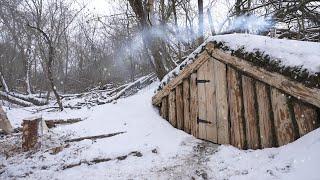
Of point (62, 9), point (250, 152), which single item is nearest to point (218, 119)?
point (250, 152)

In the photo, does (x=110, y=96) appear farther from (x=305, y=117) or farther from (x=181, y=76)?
(x=305, y=117)

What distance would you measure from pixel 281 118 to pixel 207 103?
1449 millimetres

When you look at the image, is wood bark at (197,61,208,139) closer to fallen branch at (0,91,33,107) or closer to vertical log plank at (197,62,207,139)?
vertical log plank at (197,62,207,139)

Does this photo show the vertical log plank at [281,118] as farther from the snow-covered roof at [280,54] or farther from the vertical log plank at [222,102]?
the vertical log plank at [222,102]

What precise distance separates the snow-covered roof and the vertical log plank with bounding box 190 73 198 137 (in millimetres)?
789

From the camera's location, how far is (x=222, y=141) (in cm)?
506

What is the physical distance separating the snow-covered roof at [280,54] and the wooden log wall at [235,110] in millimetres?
265

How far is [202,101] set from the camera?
5.46m

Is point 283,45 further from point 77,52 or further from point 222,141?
point 77,52

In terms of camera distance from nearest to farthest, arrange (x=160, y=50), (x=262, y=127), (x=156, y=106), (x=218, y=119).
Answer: (x=262, y=127) < (x=218, y=119) < (x=156, y=106) < (x=160, y=50)

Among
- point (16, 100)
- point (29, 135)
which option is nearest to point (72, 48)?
point (16, 100)

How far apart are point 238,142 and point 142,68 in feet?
58.4

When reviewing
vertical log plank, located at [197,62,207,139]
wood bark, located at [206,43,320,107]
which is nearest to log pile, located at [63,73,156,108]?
vertical log plank, located at [197,62,207,139]

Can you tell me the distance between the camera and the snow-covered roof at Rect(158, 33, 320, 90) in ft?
12.4
